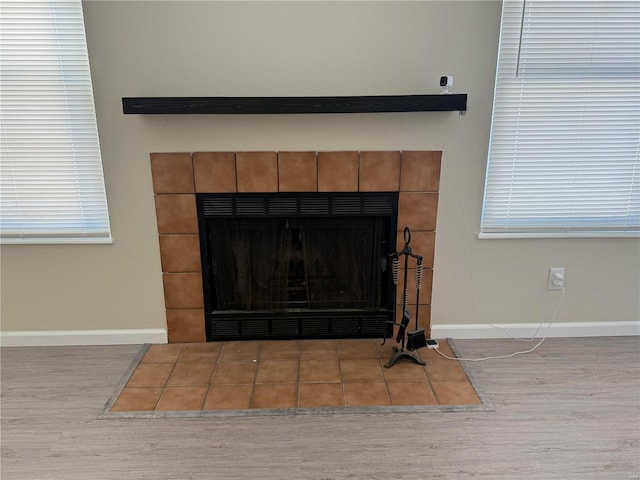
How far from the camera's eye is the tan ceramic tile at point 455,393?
1.98m

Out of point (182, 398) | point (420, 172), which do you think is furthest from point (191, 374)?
point (420, 172)

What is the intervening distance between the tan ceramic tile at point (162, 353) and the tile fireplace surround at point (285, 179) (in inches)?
19.4

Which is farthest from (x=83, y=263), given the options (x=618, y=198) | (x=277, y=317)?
(x=618, y=198)

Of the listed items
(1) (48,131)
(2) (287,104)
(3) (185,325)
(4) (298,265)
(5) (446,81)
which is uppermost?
(5) (446,81)

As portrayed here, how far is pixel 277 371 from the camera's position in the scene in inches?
87.3

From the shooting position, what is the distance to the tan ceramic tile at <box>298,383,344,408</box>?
6.41 ft

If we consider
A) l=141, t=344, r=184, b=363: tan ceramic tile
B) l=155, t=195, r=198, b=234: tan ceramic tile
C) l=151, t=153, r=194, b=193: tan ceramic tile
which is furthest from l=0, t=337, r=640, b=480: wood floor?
l=151, t=153, r=194, b=193: tan ceramic tile

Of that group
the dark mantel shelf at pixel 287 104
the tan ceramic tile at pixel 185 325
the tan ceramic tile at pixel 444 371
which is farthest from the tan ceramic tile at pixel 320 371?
the dark mantel shelf at pixel 287 104

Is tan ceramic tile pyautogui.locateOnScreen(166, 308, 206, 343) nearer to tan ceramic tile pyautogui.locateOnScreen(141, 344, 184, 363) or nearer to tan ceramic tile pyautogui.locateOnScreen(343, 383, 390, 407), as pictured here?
tan ceramic tile pyautogui.locateOnScreen(141, 344, 184, 363)

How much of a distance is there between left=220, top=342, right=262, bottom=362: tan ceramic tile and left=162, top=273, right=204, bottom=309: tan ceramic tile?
28 cm

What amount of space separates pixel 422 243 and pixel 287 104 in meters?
1.01

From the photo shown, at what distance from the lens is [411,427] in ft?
5.99

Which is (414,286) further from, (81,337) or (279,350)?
(81,337)

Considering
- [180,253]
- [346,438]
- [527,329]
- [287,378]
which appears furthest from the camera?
[527,329]
